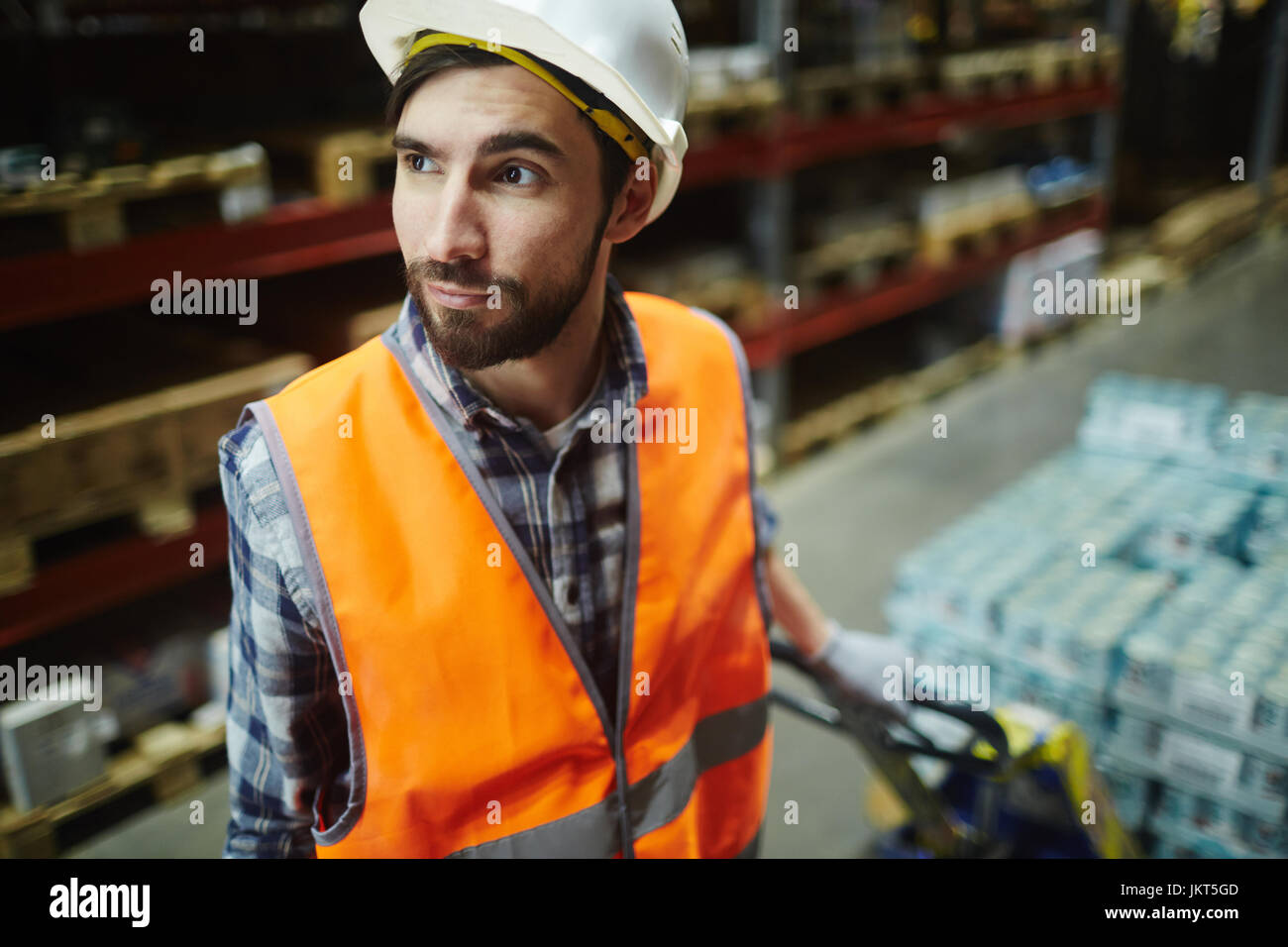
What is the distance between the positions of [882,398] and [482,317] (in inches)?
226

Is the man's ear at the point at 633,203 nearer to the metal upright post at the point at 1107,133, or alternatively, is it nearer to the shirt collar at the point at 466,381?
the shirt collar at the point at 466,381

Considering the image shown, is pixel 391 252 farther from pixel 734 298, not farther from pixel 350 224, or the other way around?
pixel 734 298

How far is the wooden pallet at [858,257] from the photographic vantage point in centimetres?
584

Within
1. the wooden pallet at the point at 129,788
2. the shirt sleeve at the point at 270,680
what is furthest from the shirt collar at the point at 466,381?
the wooden pallet at the point at 129,788

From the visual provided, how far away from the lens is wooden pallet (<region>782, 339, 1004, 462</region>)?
6.04m

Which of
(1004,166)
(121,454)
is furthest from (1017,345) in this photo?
(121,454)

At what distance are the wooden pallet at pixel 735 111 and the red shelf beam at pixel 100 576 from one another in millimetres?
2794

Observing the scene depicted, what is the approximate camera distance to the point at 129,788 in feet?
10.3

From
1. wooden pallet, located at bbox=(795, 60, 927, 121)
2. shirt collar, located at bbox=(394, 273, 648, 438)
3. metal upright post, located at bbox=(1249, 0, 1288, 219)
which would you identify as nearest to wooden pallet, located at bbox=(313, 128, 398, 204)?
shirt collar, located at bbox=(394, 273, 648, 438)

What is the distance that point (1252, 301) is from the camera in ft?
26.0

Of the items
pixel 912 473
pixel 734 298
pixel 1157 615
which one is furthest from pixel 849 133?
pixel 1157 615

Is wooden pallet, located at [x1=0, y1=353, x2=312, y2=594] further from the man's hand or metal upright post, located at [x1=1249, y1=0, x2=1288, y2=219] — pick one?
metal upright post, located at [x1=1249, y1=0, x2=1288, y2=219]

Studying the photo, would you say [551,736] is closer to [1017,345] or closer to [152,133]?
[152,133]

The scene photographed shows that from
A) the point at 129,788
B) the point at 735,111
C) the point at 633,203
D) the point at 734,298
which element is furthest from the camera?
the point at 734,298
